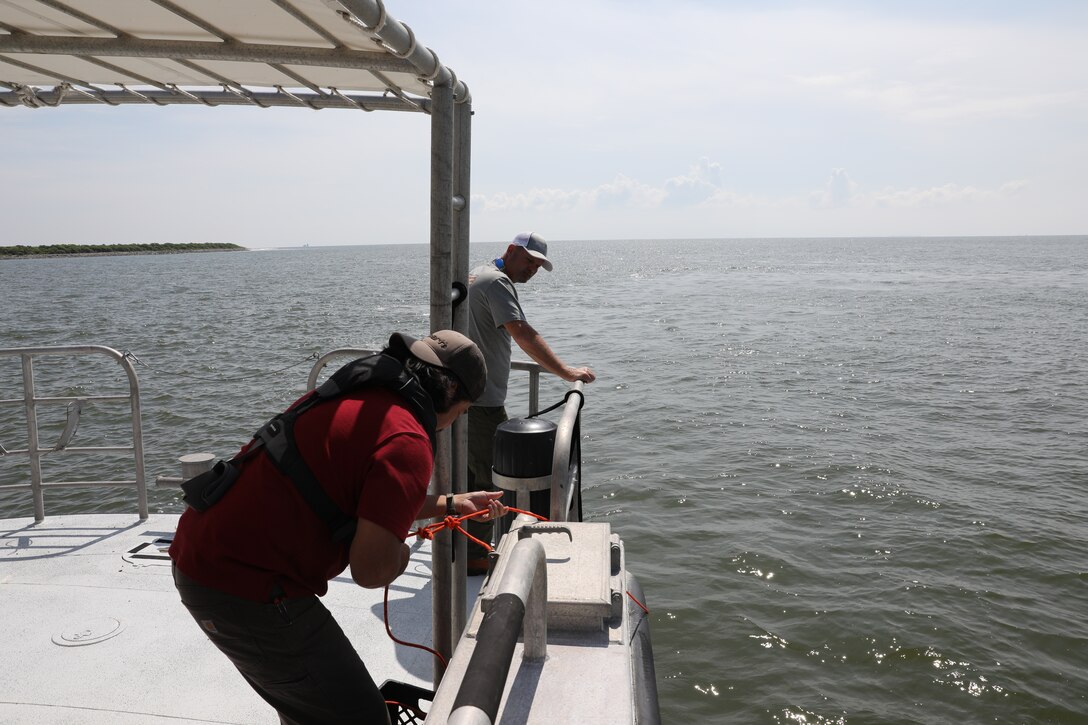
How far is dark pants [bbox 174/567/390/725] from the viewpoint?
1989 mm

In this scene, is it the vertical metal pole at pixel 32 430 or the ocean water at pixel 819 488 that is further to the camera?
the ocean water at pixel 819 488

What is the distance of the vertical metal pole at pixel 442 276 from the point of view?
2.73m

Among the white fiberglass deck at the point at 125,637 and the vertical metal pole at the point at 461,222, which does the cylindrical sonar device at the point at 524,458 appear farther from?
the white fiberglass deck at the point at 125,637

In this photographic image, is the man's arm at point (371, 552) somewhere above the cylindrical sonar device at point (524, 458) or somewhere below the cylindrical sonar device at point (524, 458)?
above

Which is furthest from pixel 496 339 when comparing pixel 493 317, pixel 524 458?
pixel 524 458

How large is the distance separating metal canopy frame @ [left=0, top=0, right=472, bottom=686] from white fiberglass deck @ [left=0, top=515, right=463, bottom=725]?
0.86 meters

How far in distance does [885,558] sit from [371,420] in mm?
7702

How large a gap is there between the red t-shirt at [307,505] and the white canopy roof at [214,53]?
1.08m

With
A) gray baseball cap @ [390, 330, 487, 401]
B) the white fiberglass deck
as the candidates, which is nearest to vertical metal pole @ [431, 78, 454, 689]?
the white fiberglass deck

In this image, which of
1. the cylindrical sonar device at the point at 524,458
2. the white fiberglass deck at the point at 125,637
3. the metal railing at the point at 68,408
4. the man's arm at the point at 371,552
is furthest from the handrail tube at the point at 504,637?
the metal railing at the point at 68,408

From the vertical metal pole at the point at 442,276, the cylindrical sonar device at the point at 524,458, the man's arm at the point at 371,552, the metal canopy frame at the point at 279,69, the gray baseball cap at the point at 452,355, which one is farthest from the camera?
the cylindrical sonar device at the point at 524,458

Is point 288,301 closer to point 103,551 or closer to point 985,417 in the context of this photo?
point 985,417

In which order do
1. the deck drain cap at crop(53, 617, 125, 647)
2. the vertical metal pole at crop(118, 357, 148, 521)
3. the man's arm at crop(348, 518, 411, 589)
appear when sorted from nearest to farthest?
the man's arm at crop(348, 518, 411, 589)
the deck drain cap at crop(53, 617, 125, 647)
the vertical metal pole at crop(118, 357, 148, 521)

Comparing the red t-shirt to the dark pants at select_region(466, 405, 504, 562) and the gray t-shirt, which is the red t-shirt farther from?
the dark pants at select_region(466, 405, 504, 562)
